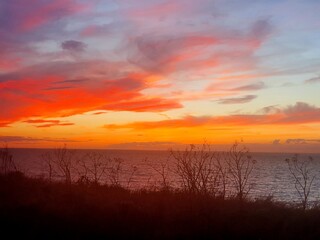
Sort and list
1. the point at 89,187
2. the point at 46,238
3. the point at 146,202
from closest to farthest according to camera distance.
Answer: the point at 46,238 < the point at 146,202 < the point at 89,187

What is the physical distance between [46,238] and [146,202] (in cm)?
469

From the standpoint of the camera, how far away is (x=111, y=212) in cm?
1303

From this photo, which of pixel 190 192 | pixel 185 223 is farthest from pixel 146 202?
pixel 185 223

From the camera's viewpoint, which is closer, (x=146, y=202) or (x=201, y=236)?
(x=201, y=236)

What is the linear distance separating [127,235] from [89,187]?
7969mm

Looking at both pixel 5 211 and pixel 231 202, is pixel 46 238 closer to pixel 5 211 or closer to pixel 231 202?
pixel 5 211

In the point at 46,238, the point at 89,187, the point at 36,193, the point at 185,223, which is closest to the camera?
the point at 46,238

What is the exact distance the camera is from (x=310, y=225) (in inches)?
483

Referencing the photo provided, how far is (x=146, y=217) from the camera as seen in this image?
41.5 ft

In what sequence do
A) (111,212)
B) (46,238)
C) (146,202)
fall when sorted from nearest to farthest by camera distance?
(46,238), (111,212), (146,202)

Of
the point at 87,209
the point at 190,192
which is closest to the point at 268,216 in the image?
the point at 190,192

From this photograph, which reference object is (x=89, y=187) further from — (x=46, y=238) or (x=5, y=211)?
(x=46, y=238)

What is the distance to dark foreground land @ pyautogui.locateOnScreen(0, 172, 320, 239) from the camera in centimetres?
1126

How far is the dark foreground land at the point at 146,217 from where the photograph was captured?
11258 millimetres
